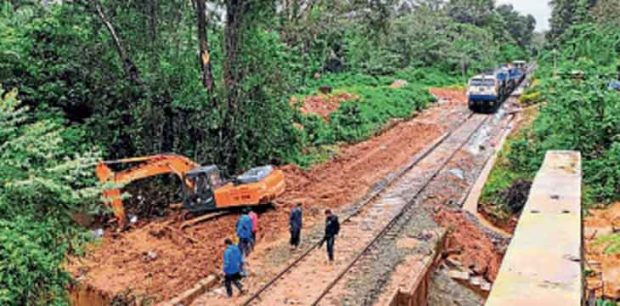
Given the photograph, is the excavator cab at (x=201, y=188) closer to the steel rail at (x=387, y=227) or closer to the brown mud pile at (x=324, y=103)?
the steel rail at (x=387, y=227)

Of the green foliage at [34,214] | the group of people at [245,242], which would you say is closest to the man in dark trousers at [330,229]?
the group of people at [245,242]

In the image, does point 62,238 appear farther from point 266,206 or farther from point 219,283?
point 266,206

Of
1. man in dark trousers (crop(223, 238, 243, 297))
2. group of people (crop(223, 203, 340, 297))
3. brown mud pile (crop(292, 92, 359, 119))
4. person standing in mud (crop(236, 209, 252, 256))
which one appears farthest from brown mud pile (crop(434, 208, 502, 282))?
brown mud pile (crop(292, 92, 359, 119))

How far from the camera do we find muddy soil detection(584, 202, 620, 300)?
1455 cm

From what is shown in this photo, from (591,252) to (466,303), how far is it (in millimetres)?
3564

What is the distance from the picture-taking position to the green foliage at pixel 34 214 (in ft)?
34.6

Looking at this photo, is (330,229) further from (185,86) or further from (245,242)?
(185,86)

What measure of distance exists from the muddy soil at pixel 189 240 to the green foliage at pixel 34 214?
3.01ft

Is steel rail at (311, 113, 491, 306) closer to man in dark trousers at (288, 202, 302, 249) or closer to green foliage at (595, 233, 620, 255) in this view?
man in dark trousers at (288, 202, 302, 249)

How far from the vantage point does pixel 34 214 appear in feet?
38.4

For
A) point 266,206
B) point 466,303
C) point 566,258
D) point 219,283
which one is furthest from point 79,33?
point 566,258

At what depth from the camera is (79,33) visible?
968 inches

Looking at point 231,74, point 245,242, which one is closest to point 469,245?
point 245,242

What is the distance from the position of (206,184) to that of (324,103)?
68.6ft
